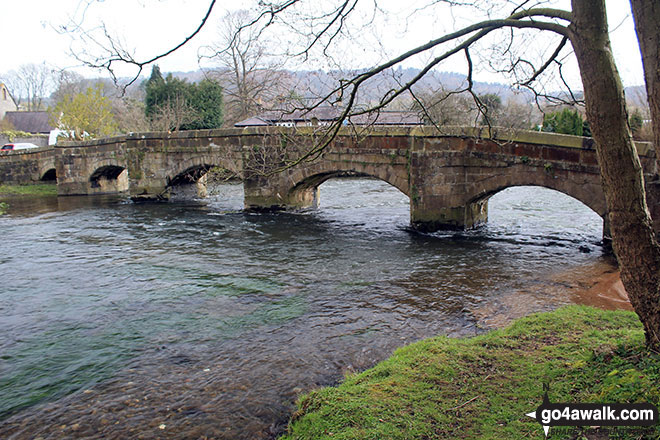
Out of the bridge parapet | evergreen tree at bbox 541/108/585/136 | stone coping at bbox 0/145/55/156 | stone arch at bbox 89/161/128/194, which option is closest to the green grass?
the bridge parapet

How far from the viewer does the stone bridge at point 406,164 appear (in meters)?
10.5

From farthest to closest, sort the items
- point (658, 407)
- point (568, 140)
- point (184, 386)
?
point (568, 140), point (184, 386), point (658, 407)

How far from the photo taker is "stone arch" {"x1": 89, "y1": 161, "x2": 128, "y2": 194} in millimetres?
24480

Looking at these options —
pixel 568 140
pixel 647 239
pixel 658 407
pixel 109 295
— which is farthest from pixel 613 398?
pixel 568 140

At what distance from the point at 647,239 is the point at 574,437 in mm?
1544

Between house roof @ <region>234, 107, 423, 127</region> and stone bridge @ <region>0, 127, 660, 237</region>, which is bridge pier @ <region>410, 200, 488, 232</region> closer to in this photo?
stone bridge @ <region>0, 127, 660, 237</region>

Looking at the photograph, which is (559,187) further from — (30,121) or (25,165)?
(30,121)

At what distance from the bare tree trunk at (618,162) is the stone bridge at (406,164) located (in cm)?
289

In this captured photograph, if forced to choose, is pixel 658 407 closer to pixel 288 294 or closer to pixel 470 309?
pixel 470 309

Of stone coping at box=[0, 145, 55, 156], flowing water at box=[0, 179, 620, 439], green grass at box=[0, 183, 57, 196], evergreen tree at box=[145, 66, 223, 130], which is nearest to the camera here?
flowing water at box=[0, 179, 620, 439]

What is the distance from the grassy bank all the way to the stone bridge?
2.46 metres

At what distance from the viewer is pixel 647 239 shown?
142 inches

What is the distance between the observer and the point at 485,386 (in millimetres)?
3986

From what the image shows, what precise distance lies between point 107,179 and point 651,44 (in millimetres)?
26814
